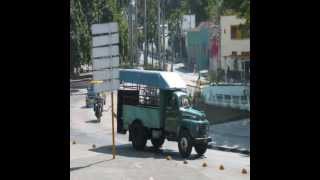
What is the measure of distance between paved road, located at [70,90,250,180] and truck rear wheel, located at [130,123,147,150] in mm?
281

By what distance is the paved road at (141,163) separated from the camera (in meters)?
17.5

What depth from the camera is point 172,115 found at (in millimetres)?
Answer: 22250

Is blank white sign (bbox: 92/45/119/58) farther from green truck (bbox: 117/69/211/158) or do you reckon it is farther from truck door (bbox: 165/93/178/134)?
truck door (bbox: 165/93/178/134)

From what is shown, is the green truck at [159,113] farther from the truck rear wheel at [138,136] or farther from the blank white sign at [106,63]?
the blank white sign at [106,63]

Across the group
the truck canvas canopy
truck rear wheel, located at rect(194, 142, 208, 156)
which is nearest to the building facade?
the truck canvas canopy

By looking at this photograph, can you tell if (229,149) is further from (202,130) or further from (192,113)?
(192,113)

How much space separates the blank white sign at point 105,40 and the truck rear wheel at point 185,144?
4169mm

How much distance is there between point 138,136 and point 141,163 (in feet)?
12.2

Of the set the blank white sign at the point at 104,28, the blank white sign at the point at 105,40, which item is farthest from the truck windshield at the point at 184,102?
the blank white sign at the point at 104,28

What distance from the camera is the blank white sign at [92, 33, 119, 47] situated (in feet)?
65.8

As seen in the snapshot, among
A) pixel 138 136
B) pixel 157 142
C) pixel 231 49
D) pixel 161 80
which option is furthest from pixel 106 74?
pixel 231 49
